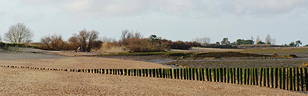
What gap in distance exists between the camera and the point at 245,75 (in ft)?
66.4

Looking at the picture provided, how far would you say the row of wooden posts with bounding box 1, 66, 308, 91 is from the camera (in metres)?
18.9

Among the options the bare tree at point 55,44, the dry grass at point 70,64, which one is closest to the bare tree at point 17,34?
Answer: the bare tree at point 55,44

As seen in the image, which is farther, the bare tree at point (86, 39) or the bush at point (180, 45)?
the bush at point (180, 45)

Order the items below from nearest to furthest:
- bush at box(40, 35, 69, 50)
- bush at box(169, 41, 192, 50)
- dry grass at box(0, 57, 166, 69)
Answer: dry grass at box(0, 57, 166, 69), bush at box(40, 35, 69, 50), bush at box(169, 41, 192, 50)

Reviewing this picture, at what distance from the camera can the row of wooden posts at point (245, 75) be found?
18906 mm

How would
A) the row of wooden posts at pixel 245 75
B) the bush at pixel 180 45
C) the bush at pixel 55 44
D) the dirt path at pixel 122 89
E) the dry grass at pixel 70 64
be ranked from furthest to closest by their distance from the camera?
the bush at pixel 180 45, the bush at pixel 55 44, the dry grass at pixel 70 64, the row of wooden posts at pixel 245 75, the dirt path at pixel 122 89

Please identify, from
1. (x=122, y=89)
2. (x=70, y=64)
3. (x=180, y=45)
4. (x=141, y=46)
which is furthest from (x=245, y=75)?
(x=180, y=45)

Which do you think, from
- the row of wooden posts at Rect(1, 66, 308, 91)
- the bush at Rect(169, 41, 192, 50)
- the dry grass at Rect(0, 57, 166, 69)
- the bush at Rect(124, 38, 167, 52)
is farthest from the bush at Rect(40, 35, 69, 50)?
the row of wooden posts at Rect(1, 66, 308, 91)

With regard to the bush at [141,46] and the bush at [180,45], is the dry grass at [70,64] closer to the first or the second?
the bush at [141,46]

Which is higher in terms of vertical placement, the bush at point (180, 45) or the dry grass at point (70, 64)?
the bush at point (180, 45)

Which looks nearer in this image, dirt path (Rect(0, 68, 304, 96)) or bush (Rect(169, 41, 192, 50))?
dirt path (Rect(0, 68, 304, 96))

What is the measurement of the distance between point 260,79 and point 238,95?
4134mm

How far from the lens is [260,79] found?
19719mm

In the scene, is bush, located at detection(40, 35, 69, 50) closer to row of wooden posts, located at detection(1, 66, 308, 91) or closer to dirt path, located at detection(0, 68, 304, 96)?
row of wooden posts, located at detection(1, 66, 308, 91)
